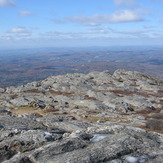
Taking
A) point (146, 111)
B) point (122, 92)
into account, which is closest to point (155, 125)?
point (146, 111)

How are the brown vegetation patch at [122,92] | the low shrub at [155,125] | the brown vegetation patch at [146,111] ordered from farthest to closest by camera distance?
the brown vegetation patch at [122,92] → the brown vegetation patch at [146,111] → the low shrub at [155,125]

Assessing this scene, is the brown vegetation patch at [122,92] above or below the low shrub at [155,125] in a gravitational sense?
below

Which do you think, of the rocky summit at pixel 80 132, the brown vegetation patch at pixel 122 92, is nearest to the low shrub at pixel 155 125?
the rocky summit at pixel 80 132

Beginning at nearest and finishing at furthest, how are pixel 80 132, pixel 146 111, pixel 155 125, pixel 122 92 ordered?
pixel 80 132
pixel 155 125
pixel 146 111
pixel 122 92

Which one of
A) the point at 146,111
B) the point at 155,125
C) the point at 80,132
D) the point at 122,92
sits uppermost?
Answer: the point at 80,132

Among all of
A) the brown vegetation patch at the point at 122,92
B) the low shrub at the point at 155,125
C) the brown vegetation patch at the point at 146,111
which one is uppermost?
the low shrub at the point at 155,125

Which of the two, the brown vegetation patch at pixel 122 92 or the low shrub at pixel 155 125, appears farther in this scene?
the brown vegetation patch at pixel 122 92

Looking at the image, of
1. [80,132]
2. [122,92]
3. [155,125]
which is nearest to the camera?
[80,132]

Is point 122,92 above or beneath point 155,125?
beneath

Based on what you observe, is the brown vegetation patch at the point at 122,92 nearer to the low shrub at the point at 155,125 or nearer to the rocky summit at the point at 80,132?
the rocky summit at the point at 80,132

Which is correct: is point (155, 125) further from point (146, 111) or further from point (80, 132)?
point (146, 111)

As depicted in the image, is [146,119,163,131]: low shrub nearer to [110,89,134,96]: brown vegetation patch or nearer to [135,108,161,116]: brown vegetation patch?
[135,108,161,116]: brown vegetation patch

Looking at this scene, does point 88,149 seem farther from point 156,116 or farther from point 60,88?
point 60,88
